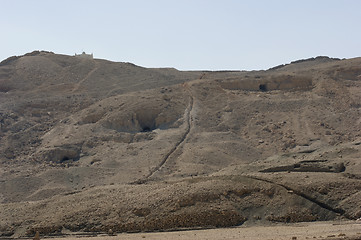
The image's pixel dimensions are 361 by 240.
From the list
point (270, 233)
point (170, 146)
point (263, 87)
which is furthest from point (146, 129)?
point (270, 233)

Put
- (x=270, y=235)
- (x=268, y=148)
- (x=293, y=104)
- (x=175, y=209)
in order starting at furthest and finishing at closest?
1. (x=293, y=104)
2. (x=268, y=148)
3. (x=175, y=209)
4. (x=270, y=235)

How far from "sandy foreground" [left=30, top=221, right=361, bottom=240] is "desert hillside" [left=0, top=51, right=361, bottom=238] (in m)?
0.64

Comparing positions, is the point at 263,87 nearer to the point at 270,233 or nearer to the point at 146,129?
the point at 146,129

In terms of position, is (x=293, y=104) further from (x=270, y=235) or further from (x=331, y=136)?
(x=270, y=235)

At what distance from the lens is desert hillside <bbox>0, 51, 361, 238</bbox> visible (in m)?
21.0

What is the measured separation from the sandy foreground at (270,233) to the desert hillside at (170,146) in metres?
0.64

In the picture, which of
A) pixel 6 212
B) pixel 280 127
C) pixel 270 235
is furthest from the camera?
pixel 280 127

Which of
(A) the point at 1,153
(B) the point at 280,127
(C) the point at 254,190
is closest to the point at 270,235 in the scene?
(C) the point at 254,190

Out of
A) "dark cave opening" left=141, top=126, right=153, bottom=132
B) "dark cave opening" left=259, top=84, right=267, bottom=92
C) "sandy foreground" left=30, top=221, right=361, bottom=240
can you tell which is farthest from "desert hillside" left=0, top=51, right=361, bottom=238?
"sandy foreground" left=30, top=221, right=361, bottom=240

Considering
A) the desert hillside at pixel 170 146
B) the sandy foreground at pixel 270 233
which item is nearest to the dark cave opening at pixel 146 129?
the desert hillside at pixel 170 146

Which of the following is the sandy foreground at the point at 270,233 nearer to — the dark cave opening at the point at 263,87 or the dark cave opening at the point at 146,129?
the dark cave opening at the point at 146,129

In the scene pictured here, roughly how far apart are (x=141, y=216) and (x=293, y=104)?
64.0 ft

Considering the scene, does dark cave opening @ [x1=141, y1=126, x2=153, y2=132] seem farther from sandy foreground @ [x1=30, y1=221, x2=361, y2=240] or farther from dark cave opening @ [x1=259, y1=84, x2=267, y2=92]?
sandy foreground @ [x1=30, y1=221, x2=361, y2=240]

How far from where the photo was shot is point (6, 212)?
23.3 meters
